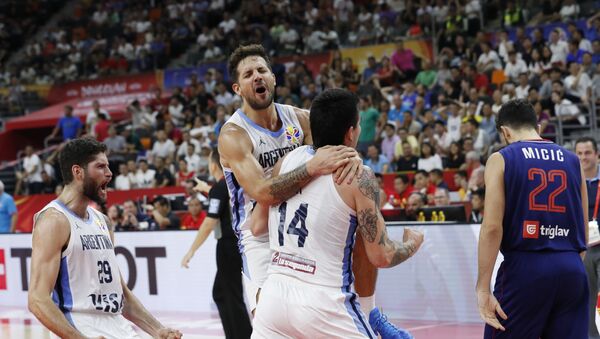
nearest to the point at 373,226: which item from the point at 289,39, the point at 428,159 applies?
the point at 428,159

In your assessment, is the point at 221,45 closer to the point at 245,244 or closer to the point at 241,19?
the point at 241,19

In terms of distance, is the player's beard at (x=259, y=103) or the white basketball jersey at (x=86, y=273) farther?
the player's beard at (x=259, y=103)

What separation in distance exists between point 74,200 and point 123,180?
1502 cm

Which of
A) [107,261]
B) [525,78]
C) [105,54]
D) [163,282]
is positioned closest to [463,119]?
[525,78]

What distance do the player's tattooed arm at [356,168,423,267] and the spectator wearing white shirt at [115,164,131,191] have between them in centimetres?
1555

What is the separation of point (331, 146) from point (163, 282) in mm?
9187

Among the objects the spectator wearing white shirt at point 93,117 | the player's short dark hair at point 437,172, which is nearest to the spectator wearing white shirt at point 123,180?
the spectator wearing white shirt at point 93,117

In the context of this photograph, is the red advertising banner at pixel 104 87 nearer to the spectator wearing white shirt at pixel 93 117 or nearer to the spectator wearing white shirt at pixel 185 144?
the spectator wearing white shirt at pixel 93 117

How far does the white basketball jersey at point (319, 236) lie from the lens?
14.3ft

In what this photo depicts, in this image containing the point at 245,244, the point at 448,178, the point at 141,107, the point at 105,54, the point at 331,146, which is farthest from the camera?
the point at 105,54

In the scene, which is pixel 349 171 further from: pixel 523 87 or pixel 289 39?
pixel 289 39

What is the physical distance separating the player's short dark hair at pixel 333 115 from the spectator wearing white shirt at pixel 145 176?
15.3 metres

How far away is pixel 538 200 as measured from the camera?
5.31 m

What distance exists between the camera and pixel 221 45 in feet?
84.9
